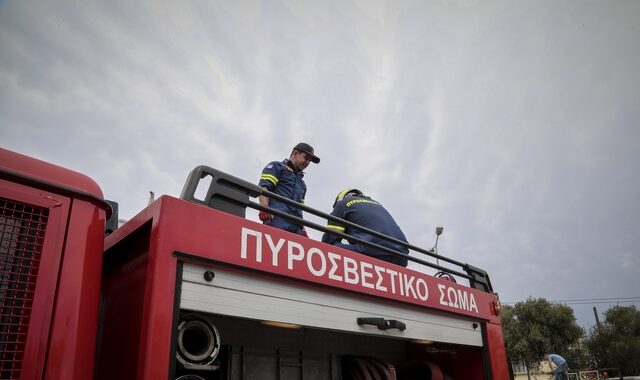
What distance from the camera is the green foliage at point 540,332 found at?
104 feet

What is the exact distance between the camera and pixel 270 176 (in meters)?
4.11

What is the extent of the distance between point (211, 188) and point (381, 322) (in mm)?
1278

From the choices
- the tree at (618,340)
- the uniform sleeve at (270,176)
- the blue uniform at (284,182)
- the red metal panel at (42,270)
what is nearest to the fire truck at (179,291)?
the red metal panel at (42,270)

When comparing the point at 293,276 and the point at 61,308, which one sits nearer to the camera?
the point at 61,308

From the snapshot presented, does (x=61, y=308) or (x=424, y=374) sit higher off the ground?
(x=61, y=308)

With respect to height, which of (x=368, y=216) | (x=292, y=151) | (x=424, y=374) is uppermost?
(x=292, y=151)

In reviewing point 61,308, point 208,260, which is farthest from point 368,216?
point 61,308

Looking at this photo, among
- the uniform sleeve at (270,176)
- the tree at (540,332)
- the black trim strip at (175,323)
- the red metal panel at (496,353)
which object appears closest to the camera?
the black trim strip at (175,323)

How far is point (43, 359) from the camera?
1.60m

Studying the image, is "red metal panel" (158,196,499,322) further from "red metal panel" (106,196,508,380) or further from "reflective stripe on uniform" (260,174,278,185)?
"reflective stripe on uniform" (260,174,278,185)

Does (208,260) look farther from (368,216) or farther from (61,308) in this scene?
(368,216)

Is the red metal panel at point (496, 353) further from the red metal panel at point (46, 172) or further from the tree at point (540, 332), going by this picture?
the tree at point (540, 332)

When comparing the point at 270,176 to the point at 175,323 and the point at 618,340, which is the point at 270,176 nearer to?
the point at 175,323

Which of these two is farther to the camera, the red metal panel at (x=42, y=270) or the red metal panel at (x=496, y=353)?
the red metal panel at (x=496, y=353)
